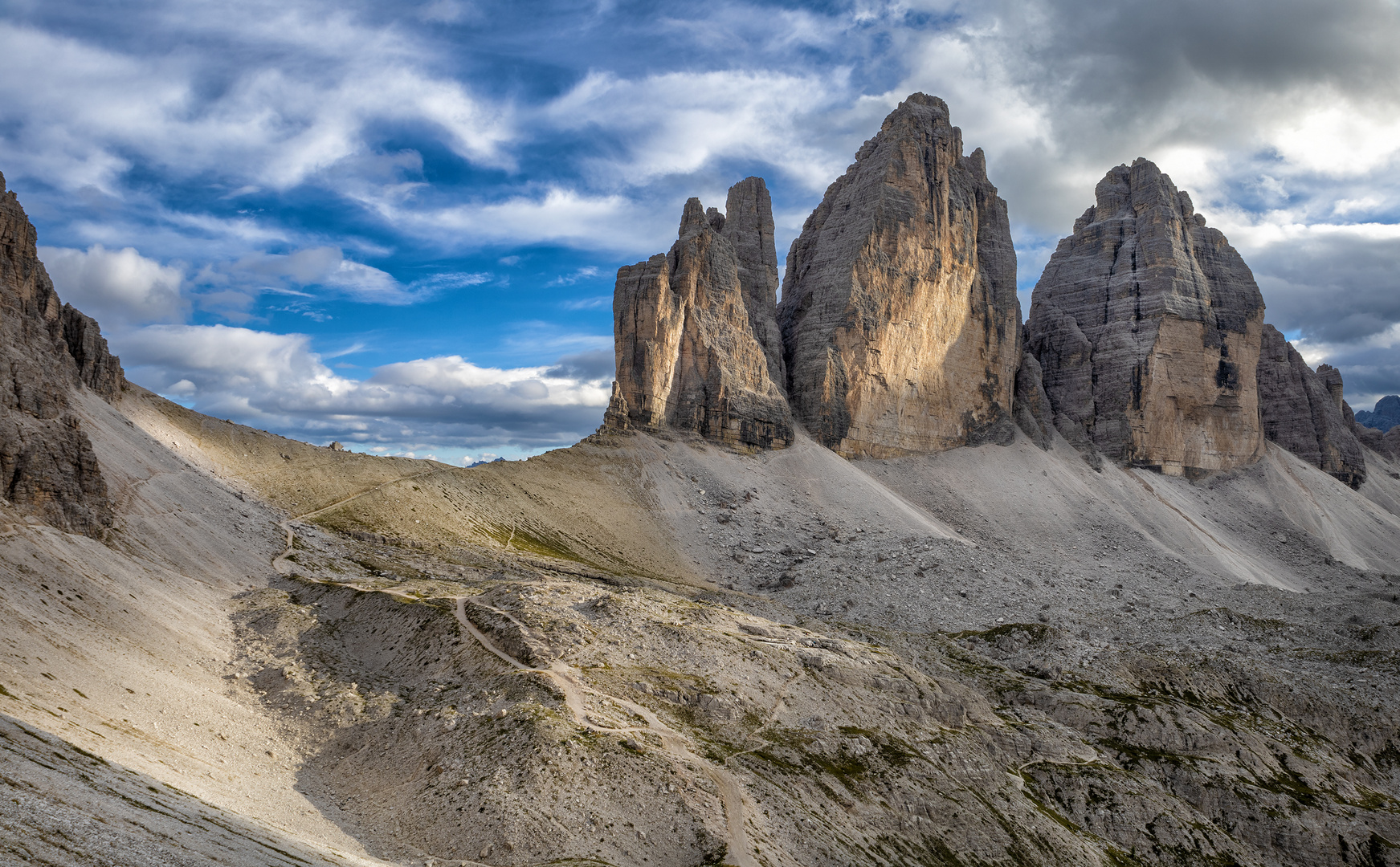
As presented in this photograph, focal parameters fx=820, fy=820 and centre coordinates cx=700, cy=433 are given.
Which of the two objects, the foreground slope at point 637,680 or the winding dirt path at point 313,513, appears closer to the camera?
the foreground slope at point 637,680

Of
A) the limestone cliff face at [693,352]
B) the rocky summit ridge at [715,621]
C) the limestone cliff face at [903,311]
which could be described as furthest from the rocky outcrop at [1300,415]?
the limestone cliff face at [693,352]

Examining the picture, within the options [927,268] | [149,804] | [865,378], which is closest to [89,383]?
[149,804]

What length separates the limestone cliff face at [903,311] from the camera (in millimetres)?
112688

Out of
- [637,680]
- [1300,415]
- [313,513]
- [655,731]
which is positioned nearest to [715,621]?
[637,680]

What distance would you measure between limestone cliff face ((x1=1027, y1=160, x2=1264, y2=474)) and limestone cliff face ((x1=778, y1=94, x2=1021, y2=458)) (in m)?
14.6

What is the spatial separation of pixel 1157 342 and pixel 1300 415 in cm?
4587

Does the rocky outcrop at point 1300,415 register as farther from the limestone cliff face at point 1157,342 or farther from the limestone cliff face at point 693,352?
the limestone cliff face at point 693,352

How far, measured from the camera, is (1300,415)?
495 feet

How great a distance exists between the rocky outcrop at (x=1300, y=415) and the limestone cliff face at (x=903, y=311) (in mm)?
61627

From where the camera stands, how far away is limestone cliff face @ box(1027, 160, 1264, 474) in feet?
424

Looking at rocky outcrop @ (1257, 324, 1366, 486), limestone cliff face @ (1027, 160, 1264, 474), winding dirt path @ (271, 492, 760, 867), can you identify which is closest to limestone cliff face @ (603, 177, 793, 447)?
limestone cliff face @ (1027, 160, 1264, 474)

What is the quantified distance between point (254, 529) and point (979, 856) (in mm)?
48680

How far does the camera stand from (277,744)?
2995 centimetres

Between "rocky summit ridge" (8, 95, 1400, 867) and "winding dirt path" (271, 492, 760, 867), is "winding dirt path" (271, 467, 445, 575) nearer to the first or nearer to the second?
"rocky summit ridge" (8, 95, 1400, 867)
